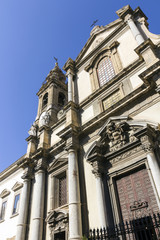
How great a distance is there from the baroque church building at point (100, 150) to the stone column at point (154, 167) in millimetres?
35

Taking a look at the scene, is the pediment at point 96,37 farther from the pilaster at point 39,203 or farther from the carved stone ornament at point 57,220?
the carved stone ornament at point 57,220

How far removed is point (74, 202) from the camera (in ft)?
31.3

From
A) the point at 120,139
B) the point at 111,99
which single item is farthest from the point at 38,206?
the point at 111,99

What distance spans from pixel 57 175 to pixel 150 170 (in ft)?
20.8

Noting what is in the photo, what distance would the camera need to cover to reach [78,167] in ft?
36.2

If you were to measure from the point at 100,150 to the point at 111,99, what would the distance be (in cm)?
358

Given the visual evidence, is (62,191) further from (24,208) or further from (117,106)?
(117,106)

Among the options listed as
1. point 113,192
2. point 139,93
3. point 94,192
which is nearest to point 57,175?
point 94,192

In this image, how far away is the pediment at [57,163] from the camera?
1231 centimetres

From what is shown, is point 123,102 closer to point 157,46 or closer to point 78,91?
point 157,46

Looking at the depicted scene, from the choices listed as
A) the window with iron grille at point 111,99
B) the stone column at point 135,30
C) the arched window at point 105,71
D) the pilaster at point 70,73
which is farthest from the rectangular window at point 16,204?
the stone column at point 135,30

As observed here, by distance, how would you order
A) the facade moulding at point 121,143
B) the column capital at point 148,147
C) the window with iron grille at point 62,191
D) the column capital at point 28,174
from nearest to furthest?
the column capital at point 148,147 → the facade moulding at point 121,143 → the window with iron grille at point 62,191 → the column capital at point 28,174

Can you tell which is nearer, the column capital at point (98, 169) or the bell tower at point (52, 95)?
the column capital at point (98, 169)

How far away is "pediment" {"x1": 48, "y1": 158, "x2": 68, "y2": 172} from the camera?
12.3 m
